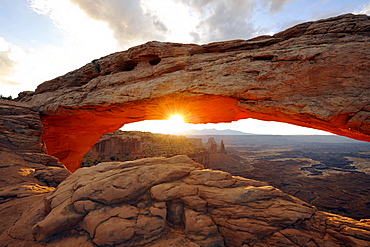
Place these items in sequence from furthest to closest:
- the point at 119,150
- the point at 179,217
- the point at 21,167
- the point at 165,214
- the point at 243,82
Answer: the point at 119,150
the point at 21,167
the point at 243,82
the point at 179,217
the point at 165,214

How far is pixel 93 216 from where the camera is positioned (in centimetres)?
557

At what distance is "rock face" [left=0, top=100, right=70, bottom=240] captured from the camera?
279 inches

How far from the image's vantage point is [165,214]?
5688mm

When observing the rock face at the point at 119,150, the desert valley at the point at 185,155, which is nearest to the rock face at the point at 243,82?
the desert valley at the point at 185,155

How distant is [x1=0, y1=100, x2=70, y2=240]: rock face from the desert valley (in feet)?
0.18

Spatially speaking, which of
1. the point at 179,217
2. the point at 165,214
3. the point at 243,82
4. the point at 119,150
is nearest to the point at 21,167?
the point at 165,214

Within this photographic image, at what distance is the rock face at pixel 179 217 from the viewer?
16.5ft

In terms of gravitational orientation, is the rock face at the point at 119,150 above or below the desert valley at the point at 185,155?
below

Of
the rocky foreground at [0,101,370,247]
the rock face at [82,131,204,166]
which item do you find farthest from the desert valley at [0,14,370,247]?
the rock face at [82,131,204,166]

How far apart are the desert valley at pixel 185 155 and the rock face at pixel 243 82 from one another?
6 cm

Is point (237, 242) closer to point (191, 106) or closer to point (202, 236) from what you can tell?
point (202, 236)

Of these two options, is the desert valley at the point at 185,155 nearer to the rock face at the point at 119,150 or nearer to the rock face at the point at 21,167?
the rock face at the point at 21,167

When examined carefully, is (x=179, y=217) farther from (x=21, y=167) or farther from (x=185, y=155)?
(x=21, y=167)

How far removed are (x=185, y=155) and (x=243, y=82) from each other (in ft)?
17.8
